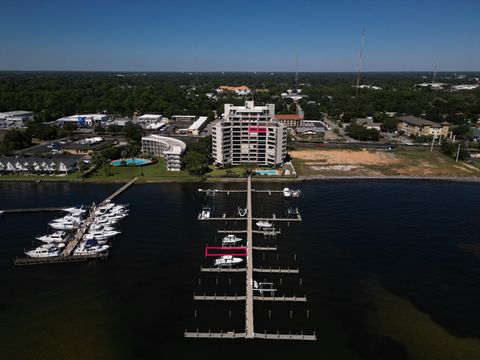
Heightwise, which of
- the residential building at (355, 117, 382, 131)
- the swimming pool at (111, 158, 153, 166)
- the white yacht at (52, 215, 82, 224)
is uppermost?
the residential building at (355, 117, 382, 131)

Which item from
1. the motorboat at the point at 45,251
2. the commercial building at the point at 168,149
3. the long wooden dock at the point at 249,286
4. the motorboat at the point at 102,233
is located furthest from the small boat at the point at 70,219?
the commercial building at the point at 168,149

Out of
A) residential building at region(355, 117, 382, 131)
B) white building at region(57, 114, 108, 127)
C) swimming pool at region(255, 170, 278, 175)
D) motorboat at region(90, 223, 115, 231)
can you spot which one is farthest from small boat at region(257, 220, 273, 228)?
white building at region(57, 114, 108, 127)

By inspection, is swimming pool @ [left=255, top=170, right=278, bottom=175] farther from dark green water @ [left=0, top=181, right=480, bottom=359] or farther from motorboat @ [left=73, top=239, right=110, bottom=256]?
motorboat @ [left=73, top=239, right=110, bottom=256]

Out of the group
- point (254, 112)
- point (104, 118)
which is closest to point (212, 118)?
point (104, 118)

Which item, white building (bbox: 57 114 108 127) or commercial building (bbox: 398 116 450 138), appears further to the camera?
white building (bbox: 57 114 108 127)

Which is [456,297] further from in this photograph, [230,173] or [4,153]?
[4,153]

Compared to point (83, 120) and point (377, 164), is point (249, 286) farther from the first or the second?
point (83, 120)

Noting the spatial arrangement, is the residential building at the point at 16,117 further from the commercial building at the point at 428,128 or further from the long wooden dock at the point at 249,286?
the commercial building at the point at 428,128
